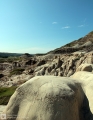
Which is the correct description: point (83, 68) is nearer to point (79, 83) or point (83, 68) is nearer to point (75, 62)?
point (79, 83)

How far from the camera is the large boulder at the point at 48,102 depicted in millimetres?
6012

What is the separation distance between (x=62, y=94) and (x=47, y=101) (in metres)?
0.65

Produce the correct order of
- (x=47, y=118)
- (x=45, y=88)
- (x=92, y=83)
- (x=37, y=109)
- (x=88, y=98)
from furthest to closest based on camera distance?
(x=92, y=83)
(x=88, y=98)
(x=45, y=88)
(x=37, y=109)
(x=47, y=118)

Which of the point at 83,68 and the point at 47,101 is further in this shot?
the point at 83,68

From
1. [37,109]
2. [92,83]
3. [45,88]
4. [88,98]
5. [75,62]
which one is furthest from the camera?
[75,62]

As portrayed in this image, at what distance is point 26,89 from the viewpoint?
6.97m

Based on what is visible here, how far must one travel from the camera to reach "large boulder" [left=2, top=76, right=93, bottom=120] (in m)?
6.01

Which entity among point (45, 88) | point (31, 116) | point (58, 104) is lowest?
point (31, 116)

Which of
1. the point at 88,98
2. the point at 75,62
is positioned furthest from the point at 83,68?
the point at 75,62

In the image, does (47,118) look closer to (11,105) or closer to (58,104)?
(58,104)

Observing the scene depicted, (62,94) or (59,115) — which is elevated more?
(62,94)

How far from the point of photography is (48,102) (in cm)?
617

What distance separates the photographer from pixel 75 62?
109 feet

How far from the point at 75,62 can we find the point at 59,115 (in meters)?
27.8
